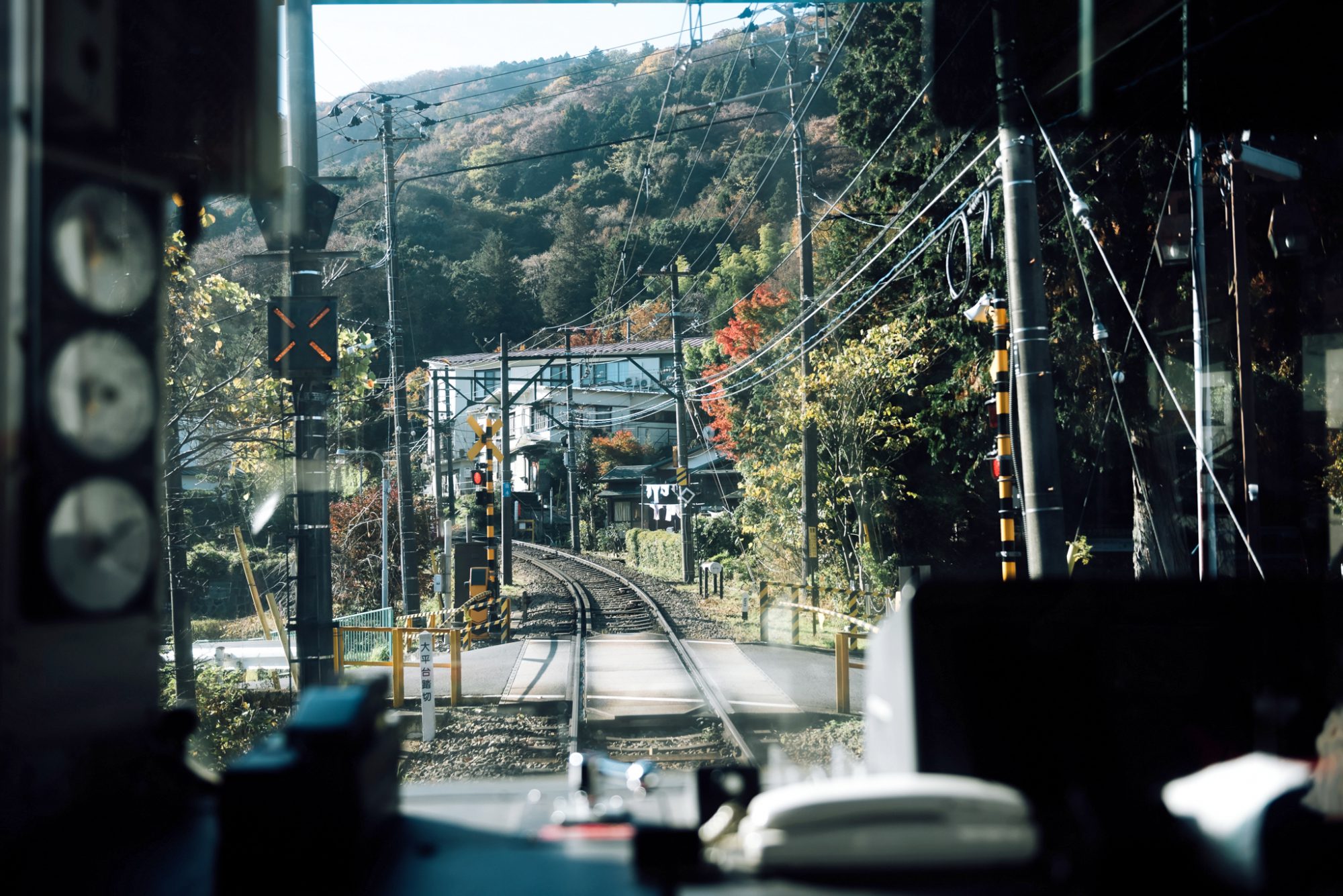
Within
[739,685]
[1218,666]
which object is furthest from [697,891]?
[739,685]

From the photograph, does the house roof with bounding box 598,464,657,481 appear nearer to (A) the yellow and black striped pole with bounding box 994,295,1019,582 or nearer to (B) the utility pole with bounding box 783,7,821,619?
(B) the utility pole with bounding box 783,7,821,619

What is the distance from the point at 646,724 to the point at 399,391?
27.8ft

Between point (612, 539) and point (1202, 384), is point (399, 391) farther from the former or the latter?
point (612, 539)

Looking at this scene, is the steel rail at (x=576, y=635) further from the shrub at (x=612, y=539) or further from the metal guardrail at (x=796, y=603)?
the shrub at (x=612, y=539)

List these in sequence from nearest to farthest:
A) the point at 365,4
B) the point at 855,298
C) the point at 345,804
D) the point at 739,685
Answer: the point at 345,804 < the point at 365,4 < the point at 739,685 < the point at 855,298

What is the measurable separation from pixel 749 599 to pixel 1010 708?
19772mm

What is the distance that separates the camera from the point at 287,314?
26.3 feet

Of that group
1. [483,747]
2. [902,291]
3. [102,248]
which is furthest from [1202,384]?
[902,291]

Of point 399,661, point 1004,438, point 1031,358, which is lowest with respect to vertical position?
point 399,661

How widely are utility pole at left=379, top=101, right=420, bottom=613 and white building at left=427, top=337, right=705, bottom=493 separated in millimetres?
14899

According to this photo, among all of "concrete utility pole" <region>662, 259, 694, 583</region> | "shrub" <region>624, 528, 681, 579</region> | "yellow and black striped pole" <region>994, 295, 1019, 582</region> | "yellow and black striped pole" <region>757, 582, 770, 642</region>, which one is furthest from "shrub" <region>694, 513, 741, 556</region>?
"yellow and black striped pole" <region>994, 295, 1019, 582</region>

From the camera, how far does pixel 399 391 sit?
1691cm

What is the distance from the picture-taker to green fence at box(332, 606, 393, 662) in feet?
45.8

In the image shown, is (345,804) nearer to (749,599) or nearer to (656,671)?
(656,671)
